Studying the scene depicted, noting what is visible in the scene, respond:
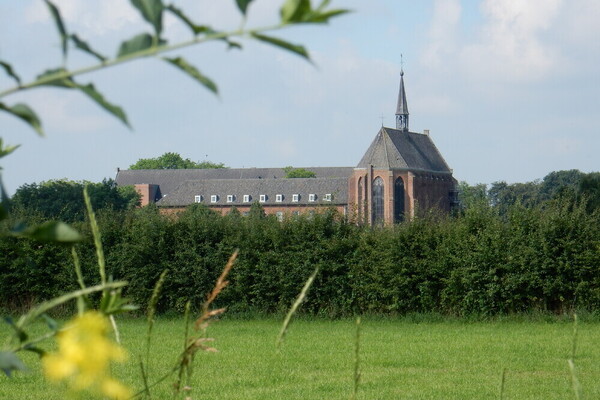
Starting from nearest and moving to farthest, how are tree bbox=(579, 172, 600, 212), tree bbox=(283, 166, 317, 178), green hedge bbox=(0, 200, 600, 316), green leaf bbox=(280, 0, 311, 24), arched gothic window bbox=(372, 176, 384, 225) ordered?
green leaf bbox=(280, 0, 311, 24) < green hedge bbox=(0, 200, 600, 316) < tree bbox=(579, 172, 600, 212) < arched gothic window bbox=(372, 176, 384, 225) < tree bbox=(283, 166, 317, 178)

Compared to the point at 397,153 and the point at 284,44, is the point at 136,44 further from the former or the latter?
the point at 397,153

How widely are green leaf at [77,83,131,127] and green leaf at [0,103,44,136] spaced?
4cm

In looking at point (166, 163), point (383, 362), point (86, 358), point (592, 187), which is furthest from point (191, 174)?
point (86, 358)

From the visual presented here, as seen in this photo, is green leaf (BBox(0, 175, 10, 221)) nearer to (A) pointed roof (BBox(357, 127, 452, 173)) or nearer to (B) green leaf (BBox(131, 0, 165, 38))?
(B) green leaf (BBox(131, 0, 165, 38))

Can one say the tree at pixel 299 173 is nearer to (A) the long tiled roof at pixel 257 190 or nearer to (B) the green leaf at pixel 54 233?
(A) the long tiled roof at pixel 257 190

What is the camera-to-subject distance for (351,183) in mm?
75500

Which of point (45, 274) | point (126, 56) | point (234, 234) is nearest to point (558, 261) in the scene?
point (234, 234)

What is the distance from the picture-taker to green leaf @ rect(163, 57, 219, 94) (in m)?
0.59

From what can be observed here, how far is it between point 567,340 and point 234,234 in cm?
702

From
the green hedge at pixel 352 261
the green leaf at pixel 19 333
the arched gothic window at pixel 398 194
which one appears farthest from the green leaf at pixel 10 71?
the arched gothic window at pixel 398 194

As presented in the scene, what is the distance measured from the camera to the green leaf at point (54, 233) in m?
0.60

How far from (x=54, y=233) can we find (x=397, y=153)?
74703mm

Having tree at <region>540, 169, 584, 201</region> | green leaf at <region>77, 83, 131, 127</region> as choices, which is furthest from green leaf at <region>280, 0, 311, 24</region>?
tree at <region>540, 169, 584, 201</region>

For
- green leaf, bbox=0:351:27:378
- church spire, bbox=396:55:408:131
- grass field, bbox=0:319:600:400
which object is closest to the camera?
green leaf, bbox=0:351:27:378
